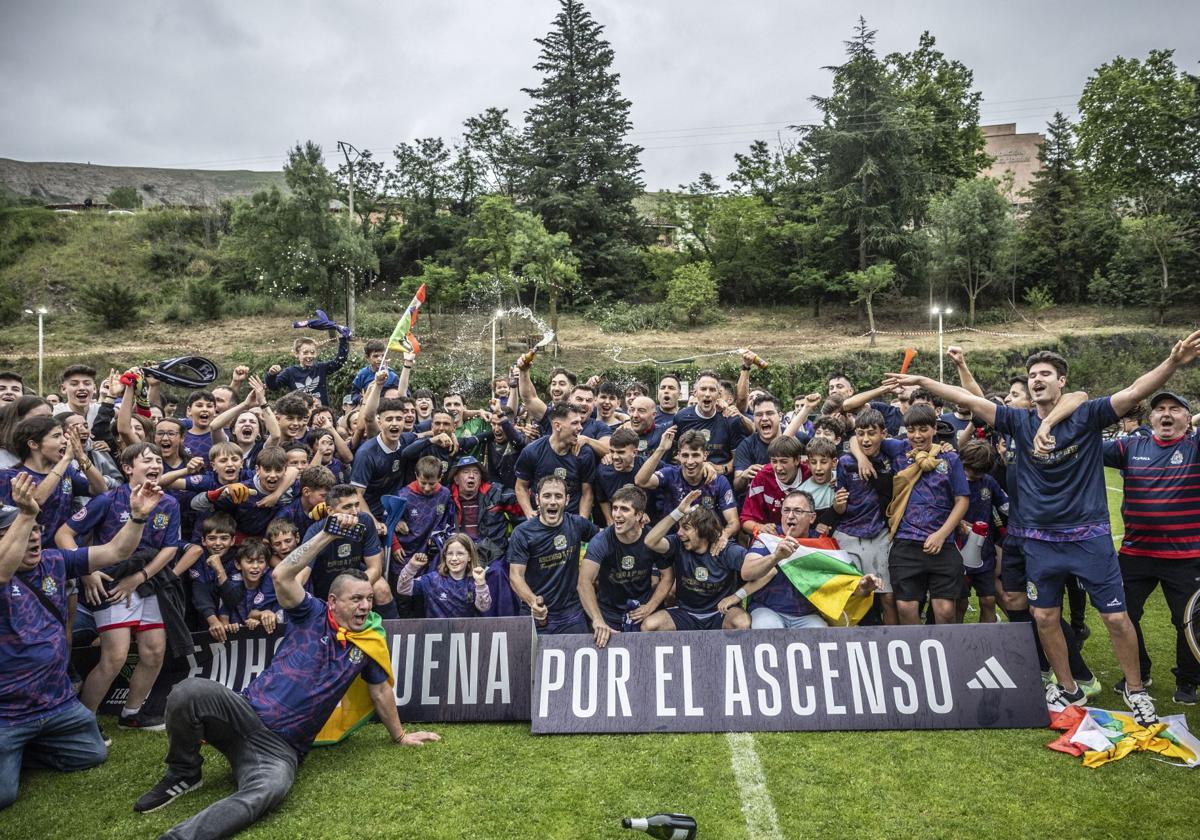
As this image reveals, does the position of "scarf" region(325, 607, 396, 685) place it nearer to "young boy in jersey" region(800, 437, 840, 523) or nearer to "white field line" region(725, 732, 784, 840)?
"white field line" region(725, 732, 784, 840)

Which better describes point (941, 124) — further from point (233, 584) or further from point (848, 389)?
point (233, 584)

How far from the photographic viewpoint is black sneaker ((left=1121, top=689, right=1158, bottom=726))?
4.88m

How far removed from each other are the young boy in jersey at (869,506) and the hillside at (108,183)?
6975 cm

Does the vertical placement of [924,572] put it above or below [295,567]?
below

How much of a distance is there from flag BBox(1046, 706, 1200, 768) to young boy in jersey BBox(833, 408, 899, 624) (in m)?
1.51

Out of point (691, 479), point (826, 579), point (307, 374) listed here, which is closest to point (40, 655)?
point (691, 479)

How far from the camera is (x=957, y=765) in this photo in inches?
180

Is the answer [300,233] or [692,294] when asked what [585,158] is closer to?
[692,294]

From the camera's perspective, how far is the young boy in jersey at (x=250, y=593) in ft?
18.9

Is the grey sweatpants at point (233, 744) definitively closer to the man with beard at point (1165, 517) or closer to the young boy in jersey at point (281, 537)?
the young boy in jersey at point (281, 537)

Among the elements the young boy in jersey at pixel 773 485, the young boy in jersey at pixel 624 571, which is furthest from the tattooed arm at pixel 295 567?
the young boy in jersey at pixel 773 485

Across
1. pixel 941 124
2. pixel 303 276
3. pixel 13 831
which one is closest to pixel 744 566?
pixel 13 831

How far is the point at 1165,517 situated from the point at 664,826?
13.8 ft

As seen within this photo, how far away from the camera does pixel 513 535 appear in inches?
237
